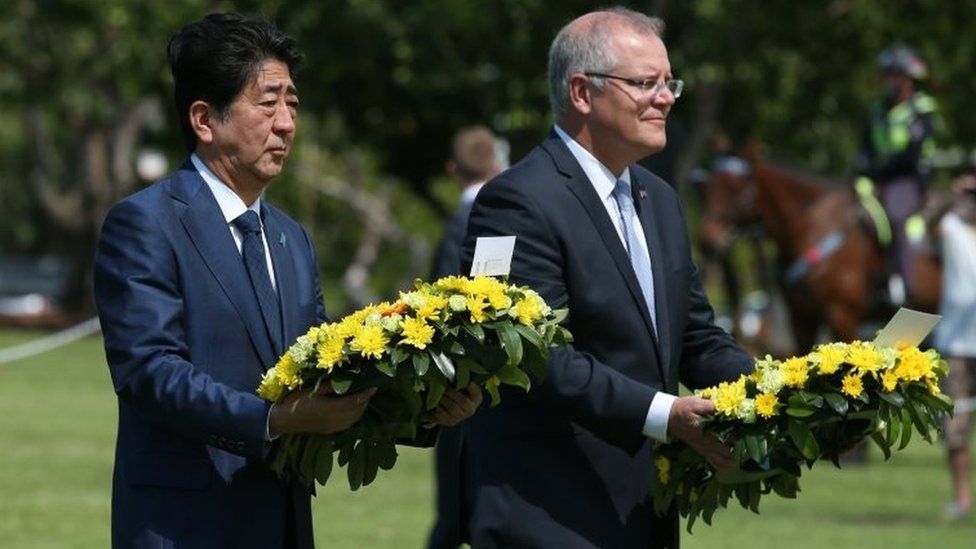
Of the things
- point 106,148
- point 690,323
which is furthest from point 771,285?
point 690,323

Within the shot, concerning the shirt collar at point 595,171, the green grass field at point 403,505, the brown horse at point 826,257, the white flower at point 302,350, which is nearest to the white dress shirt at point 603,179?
the shirt collar at point 595,171

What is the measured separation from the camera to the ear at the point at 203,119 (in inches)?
214

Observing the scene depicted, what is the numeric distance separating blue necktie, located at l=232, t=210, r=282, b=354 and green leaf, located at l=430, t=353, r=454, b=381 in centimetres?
47

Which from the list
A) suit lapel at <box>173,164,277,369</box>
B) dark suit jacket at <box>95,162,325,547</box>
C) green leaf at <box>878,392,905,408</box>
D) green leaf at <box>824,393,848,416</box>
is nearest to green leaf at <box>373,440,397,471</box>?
dark suit jacket at <box>95,162,325,547</box>

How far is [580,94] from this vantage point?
246 inches

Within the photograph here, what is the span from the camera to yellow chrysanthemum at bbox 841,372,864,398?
5.66 metres

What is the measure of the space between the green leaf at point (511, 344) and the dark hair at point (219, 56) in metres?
0.90

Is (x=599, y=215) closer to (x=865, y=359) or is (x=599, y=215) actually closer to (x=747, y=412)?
(x=747, y=412)

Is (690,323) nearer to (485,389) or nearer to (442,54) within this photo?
(485,389)

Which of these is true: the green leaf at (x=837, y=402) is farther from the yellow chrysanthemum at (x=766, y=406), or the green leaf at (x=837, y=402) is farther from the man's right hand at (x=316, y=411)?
the man's right hand at (x=316, y=411)

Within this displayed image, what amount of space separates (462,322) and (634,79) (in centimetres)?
128

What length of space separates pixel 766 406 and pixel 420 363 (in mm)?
1079

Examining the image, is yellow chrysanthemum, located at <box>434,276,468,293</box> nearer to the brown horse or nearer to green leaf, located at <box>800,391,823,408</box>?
green leaf, located at <box>800,391,823,408</box>

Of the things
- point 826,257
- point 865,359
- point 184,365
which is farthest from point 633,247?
point 826,257
